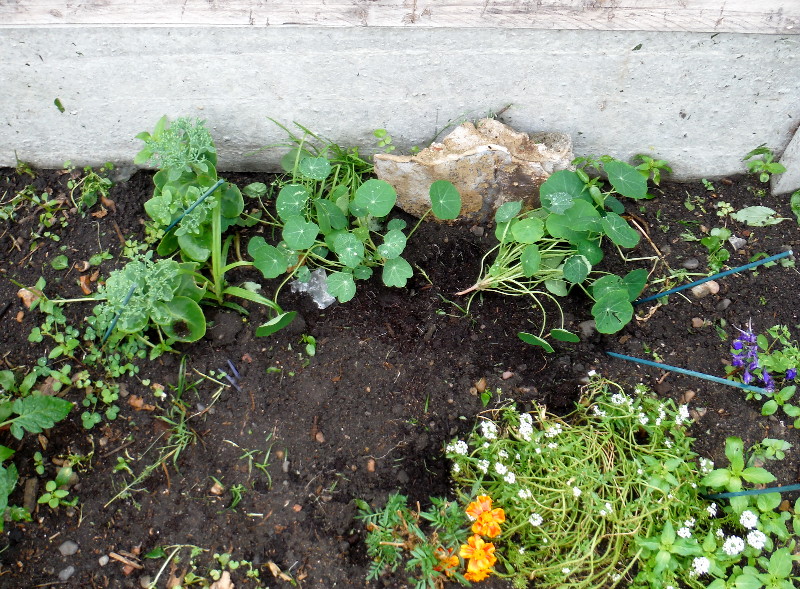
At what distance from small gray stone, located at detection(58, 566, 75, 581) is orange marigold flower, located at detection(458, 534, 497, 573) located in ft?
4.28

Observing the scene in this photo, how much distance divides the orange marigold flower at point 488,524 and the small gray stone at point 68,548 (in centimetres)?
136

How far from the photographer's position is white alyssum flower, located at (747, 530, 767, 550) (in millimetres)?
1937

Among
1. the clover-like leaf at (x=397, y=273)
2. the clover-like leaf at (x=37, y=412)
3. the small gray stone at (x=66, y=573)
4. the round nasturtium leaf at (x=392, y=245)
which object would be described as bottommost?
the small gray stone at (x=66, y=573)

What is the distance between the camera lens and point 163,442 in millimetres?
2236

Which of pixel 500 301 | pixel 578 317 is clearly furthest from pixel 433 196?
pixel 578 317

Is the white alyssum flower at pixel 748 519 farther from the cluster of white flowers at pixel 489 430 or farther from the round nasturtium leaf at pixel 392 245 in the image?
the round nasturtium leaf at pixel 392 245

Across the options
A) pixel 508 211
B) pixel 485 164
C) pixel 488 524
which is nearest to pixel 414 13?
pixel 485 164

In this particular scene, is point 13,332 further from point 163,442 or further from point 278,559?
point 278,559

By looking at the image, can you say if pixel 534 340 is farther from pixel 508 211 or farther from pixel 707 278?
pixel 707 278

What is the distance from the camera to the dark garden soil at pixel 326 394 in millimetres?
2080

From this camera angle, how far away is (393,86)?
2.48m

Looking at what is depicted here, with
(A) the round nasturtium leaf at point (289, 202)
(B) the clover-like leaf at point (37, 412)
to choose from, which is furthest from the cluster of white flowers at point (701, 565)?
(B) the clover-like leaf at point (37, 412)

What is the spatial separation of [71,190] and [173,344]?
0.96 meters

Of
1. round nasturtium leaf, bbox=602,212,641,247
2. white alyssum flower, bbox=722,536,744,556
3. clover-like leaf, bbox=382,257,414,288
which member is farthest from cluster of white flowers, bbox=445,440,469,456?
round nasturtium leaf, bbox=602,212,641,247
